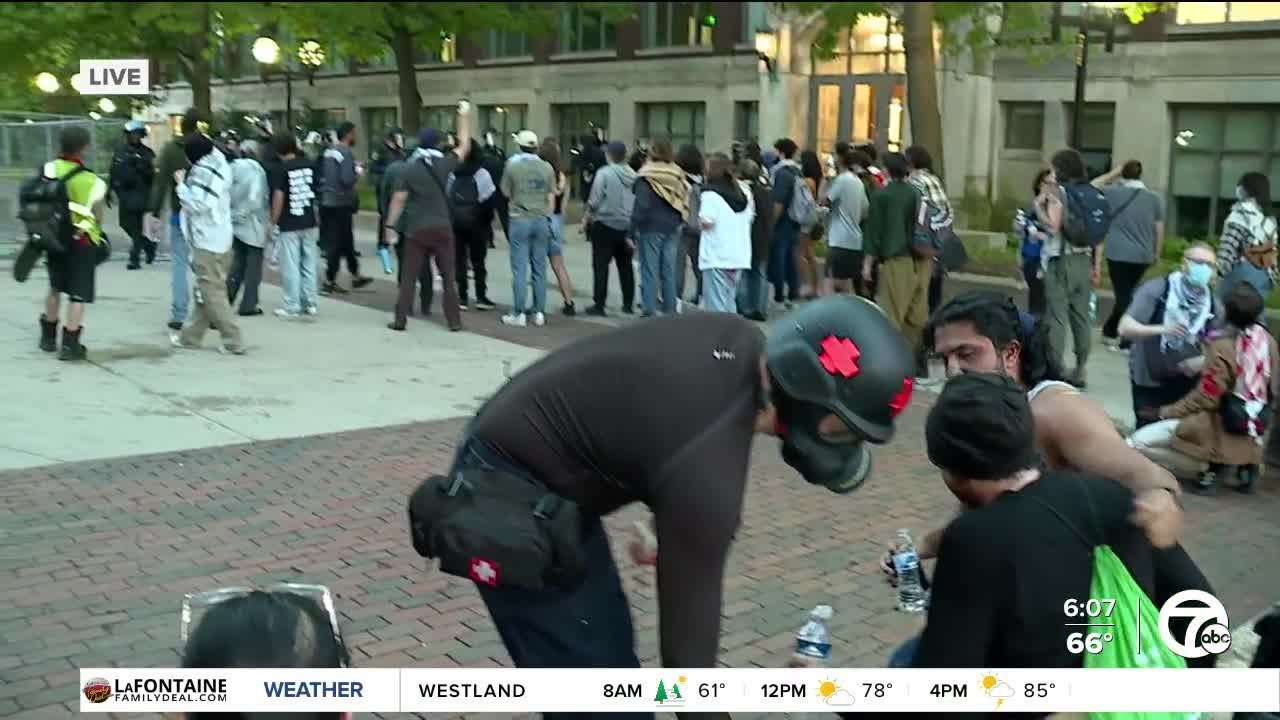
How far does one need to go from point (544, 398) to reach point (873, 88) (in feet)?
4.15

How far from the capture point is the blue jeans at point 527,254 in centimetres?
1230

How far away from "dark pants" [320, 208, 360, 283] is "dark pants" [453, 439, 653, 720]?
474 inches

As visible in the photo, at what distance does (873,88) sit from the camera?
10.3 feet

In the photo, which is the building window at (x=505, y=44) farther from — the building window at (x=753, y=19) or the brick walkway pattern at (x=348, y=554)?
the brick walkway pattern at (x=348, y=554)

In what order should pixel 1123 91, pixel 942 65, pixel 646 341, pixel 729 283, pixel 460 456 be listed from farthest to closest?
pixel 1123 91
pixel 729 283
pixel 942 65
pixel 460 456
pixel 646 341

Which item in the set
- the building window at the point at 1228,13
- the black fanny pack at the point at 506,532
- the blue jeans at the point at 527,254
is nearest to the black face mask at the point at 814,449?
the black fanny pack at the point at 506,532

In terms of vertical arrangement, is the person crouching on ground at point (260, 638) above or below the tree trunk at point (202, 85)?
below

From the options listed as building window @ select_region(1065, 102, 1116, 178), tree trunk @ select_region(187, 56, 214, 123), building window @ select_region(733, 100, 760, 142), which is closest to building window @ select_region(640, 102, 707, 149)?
building window @ select_region(733, 100, 760, 142)

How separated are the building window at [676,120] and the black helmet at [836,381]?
2005 millimetres

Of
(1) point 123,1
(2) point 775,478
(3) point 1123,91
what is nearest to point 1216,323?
Result: (2) point 775,478

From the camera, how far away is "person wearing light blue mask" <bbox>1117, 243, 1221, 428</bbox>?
7.67 meters

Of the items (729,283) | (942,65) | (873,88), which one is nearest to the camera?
(942,65)

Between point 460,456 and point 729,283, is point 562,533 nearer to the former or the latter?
point 460,456

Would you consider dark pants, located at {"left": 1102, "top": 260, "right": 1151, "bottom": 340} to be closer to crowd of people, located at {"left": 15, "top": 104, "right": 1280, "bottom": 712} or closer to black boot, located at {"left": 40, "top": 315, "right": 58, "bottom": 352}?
crowd of people, located at {"left": 15, "top": 104, "right": 1280, "bottom": 712}
